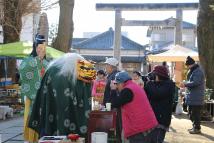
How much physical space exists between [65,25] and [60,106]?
10873 millimetres

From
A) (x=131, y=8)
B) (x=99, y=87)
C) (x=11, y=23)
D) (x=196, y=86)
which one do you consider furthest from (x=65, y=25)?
(x=131, y=8)

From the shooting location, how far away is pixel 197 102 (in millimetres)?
11188

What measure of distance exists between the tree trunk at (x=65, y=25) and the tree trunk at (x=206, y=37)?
441 cm

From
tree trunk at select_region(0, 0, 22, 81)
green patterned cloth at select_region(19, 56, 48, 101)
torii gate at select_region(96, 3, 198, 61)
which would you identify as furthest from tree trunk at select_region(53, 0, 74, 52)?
green patterned cloth at select_region(19, 56, 48, 101)

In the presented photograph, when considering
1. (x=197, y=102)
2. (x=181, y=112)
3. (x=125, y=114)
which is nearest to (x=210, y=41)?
(x=181, y=112)

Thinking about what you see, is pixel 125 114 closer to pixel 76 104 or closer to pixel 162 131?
pixel 76 104

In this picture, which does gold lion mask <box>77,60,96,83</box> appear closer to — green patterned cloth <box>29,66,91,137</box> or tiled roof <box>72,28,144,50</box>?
green patterned cloth <box>29,66,91,137</box>

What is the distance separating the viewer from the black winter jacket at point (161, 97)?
7.27m

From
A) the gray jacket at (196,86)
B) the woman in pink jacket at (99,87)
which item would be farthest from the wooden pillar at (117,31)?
the gray jacket at (196,86)

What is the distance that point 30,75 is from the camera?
7.33 m

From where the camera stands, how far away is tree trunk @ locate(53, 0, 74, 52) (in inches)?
648

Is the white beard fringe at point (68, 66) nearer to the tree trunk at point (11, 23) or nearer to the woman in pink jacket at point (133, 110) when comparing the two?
the woman in pink jacket at point (133, 110)

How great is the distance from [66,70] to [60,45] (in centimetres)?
1095

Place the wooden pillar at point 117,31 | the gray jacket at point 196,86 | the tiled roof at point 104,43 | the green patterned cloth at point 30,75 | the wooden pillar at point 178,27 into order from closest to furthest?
the green patterned cloth at point 30,75, the gray jacket at point 196,86, the wooden pillar at point 117,31, the wooden pillar at point 178,27, the tiled roof at point 104,43
